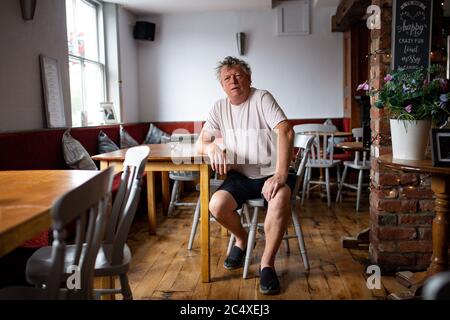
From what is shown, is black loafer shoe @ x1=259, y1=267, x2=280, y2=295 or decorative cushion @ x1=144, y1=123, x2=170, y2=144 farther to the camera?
decorative cushion @ x1=144, y1=123, x2=170, y2=144

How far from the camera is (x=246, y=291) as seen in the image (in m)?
2.17

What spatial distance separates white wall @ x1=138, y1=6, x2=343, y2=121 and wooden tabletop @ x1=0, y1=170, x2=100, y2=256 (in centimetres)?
452

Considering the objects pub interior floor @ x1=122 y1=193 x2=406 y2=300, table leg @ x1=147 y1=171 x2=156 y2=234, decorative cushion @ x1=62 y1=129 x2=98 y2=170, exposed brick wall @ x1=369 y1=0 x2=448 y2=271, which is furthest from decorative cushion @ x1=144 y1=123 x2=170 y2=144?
exposed brick wall @ x1=369 y1=0 x2=448 y2=271

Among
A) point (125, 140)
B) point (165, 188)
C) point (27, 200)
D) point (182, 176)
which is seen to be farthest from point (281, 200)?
point (125, 140)

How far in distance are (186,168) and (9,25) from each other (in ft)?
6.59

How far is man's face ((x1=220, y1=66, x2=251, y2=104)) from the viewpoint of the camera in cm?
238

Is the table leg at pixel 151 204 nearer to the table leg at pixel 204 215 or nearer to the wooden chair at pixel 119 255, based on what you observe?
the table leg at pixel 204 215

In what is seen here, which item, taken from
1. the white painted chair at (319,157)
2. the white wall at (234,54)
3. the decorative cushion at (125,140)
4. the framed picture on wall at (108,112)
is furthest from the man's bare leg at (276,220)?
the white wall at (234,54)

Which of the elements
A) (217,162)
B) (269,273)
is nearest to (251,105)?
(217,162)

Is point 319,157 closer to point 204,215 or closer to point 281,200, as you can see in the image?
point 281,200

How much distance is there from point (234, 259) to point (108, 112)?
3.23 metres

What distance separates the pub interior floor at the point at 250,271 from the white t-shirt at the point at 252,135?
62 cm

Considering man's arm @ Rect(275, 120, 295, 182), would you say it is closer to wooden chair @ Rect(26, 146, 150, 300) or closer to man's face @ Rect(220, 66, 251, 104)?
man's face @ Rect(220, 66, 251, 104)
